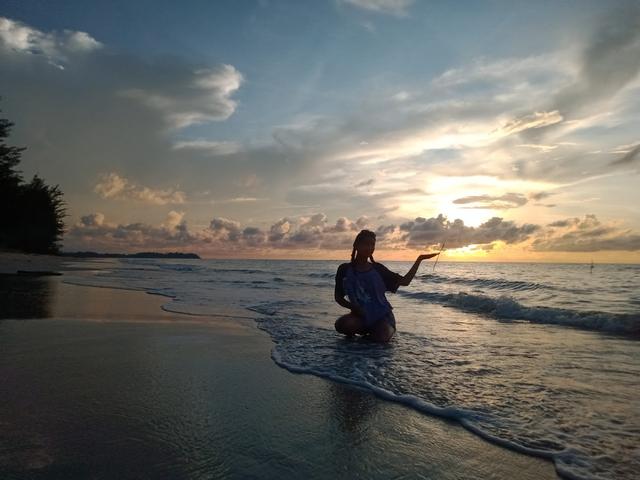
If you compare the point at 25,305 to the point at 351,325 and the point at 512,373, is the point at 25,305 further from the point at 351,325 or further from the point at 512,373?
the point at 512,373

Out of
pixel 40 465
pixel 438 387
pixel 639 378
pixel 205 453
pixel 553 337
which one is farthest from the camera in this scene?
pixel 553 337

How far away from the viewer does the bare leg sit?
7395 mm

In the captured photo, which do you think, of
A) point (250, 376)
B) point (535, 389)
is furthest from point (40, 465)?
point (535, 389)

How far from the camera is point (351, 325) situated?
7.43 m

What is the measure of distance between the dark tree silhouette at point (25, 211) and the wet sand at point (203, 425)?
38.5 meters

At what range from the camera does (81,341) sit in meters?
6.27

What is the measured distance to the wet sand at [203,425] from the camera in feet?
8.46

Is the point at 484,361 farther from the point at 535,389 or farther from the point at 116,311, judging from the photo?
the point at 116,311

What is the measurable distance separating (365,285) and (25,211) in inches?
2079

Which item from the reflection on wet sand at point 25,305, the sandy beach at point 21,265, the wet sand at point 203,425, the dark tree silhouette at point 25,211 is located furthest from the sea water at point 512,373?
the dark tree silhouette at point 25,211

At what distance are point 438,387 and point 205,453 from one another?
285 centimetres

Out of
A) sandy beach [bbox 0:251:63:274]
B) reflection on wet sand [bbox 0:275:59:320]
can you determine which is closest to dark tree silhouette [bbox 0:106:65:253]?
sandy beach [bbox 0:251:63:274]

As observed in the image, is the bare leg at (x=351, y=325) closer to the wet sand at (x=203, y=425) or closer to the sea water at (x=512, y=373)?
the sea water at (x=512, y=373)

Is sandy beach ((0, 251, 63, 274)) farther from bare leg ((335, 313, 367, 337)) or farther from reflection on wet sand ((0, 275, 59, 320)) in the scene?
bare leg ((335, 313, 367, 337))
